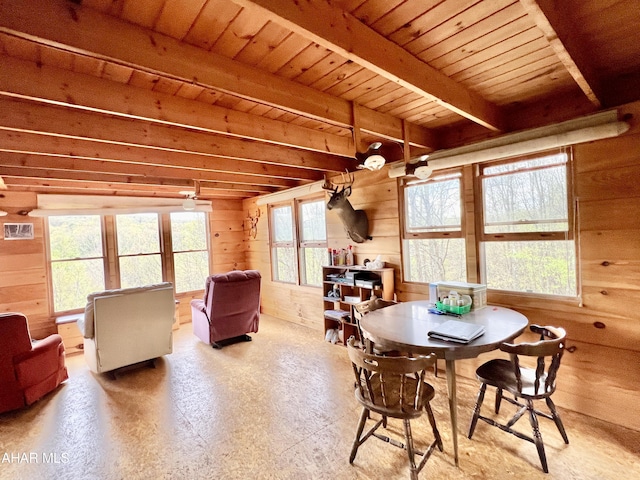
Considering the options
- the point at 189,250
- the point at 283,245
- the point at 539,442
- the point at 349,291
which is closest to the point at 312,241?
the point at 283,245

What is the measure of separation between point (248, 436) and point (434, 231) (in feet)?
8.35

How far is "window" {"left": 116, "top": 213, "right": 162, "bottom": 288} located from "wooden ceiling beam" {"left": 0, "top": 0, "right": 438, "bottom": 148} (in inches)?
169

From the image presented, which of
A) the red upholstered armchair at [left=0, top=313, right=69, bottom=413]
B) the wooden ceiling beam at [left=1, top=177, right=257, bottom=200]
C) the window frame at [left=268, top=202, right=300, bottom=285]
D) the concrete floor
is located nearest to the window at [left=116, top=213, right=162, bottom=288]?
the wooden ceiling beam at [left=1, top=177, right=257, bottom=200]

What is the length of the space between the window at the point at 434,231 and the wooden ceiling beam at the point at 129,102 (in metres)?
1.42

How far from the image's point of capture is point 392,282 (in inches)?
143

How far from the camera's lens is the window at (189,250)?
225 inches

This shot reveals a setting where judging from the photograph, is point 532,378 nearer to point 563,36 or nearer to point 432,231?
point 432,231

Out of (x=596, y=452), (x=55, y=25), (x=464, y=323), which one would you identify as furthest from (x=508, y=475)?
(x=55, y=25)

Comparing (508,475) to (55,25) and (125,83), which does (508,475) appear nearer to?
(55,25)

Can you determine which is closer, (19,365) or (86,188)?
(19,365)

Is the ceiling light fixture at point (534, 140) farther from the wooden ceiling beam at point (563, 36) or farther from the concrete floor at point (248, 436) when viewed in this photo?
the concrete floor at point (248, 436)

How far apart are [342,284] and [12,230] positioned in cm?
459

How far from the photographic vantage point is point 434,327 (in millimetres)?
2152

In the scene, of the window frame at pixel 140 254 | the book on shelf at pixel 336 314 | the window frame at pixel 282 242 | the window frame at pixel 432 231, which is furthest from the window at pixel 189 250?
the window frame at pixel 432 231
